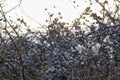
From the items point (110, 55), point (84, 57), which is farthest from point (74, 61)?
point (110, 55)

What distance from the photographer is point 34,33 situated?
7.05 metres

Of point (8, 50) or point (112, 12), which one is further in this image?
point (112, 12)

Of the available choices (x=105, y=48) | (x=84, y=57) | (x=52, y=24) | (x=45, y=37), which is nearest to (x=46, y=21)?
(x=52, y=24)

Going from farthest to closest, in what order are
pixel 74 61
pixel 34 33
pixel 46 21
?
pixel 46 21
pixel 34 33
pixel 74 61

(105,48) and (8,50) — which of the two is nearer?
(105,48)

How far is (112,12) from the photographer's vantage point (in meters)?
7.21

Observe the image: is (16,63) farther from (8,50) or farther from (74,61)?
(8,50)

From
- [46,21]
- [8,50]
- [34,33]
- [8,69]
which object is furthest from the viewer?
[46,21]

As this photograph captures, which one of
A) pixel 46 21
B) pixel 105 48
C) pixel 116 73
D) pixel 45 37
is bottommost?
pixel 116 73

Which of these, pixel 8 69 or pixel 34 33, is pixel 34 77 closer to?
pixel 8 69

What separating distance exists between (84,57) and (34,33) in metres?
2.41

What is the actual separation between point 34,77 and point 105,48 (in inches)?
45.0

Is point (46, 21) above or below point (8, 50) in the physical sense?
above

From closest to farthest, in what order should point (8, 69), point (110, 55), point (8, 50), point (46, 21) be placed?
point (8, 69) → point (110, 55) → point (8, 50) → point (46, 21)
